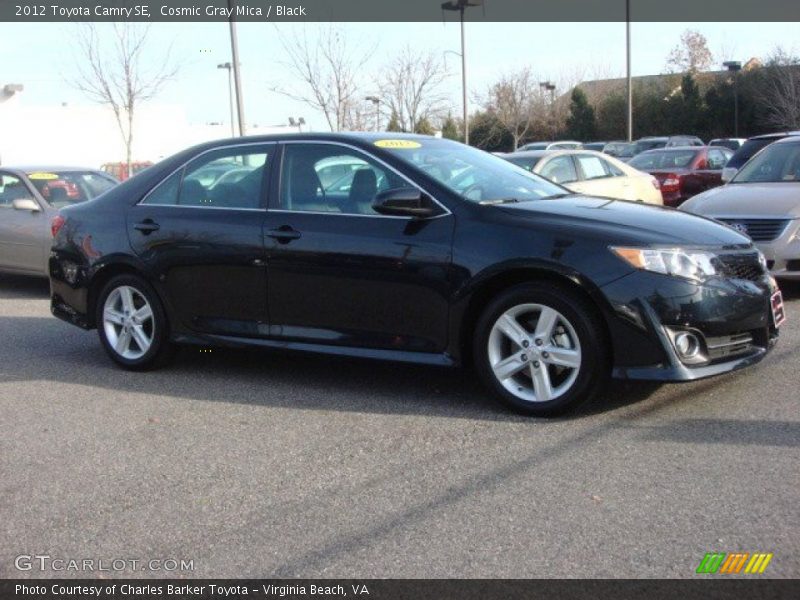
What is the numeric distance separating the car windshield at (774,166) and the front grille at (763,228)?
114 cm

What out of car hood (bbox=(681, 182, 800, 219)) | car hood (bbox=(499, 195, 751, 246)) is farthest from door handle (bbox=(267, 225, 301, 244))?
car hood (bbox=(681, 182, 800, 219))

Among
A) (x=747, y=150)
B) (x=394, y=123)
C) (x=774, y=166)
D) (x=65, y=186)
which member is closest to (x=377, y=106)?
(x=394, y=123)

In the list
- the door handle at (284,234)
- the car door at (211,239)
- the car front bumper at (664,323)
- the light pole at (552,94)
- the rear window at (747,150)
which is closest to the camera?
the car front bumper at (664,323)

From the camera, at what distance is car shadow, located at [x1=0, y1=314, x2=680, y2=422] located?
5594 mm

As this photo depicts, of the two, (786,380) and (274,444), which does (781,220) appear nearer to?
(786,380)

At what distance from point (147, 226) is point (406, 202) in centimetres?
208

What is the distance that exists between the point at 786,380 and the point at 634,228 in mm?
1491

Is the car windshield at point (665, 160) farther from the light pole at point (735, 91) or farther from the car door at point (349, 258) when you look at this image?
the light pole at point (735, 91)

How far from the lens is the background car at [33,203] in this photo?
412 inches

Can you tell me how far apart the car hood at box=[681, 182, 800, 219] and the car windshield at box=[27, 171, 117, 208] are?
657 cm

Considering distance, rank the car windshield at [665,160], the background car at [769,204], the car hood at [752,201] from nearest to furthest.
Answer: the background car at [769,204], the car hood at [752,201], the car windshield at [665,160]

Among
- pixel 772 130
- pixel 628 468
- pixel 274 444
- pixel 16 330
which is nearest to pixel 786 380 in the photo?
pixel 628 468
